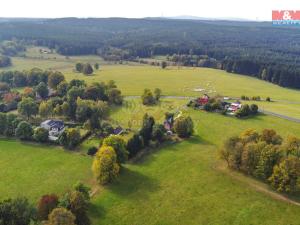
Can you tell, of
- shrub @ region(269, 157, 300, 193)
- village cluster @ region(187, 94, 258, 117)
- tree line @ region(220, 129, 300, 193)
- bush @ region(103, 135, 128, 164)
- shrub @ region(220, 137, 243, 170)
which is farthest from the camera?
village cluster @ region(187, 94, 258, 117)

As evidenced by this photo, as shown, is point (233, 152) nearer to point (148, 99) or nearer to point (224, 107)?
point (224, 107)

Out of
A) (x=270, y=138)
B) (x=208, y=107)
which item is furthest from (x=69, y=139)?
(x=208, y=107)

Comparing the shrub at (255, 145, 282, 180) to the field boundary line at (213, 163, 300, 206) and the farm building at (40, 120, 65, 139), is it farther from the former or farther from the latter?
the farm building at (40, 120, 65, 139)

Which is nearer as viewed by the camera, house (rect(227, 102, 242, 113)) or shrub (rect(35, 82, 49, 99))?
house (rect(227, 102, 242, 113))

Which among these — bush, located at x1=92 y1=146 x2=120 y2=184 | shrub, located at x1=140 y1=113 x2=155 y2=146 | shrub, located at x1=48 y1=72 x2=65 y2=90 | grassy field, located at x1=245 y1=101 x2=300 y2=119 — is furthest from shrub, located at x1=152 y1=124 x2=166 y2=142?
shrub, located at x1=48 y1=72 x2=65 y2=90

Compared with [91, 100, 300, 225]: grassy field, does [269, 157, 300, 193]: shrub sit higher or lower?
higher

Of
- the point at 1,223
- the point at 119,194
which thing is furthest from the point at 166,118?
the point at 1,223
